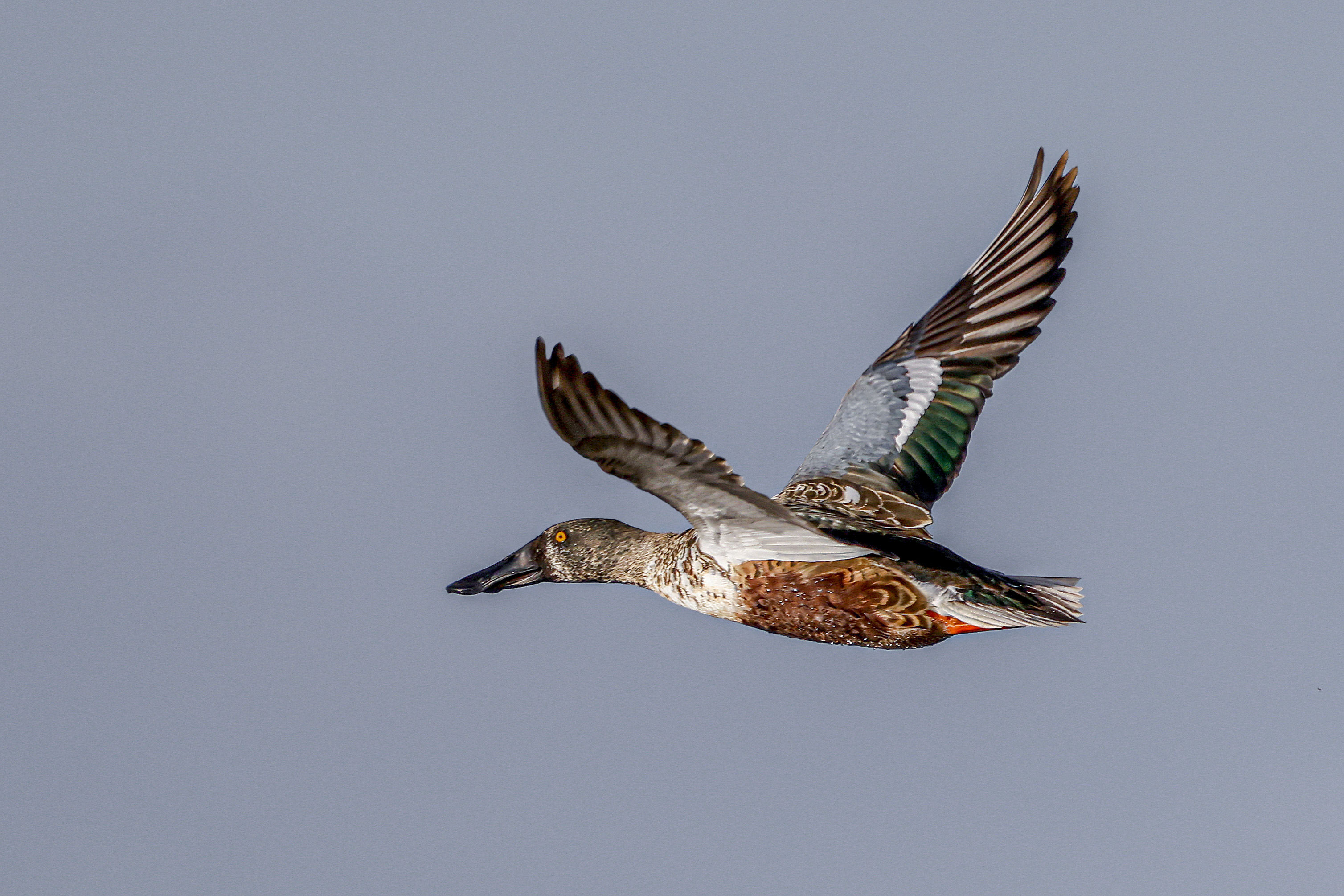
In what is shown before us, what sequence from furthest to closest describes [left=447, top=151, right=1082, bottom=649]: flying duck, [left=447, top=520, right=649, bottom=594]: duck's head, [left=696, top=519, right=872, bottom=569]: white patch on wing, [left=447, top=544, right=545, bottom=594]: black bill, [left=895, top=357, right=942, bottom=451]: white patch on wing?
[left=895, top=357, right=942, bottom=451]: white patch on wing, [left=447, top=544, right=545, bottom=594]: black bill, [left=447, top=520, right=649, bottom=594]: duck's head, [left=696, top=519, right=872, bottom=569]: white patch on wing, [left=447, top=151, right=1082, bottom=649]: flying duck

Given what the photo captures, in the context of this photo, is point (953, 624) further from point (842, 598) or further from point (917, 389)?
point (917, 389)

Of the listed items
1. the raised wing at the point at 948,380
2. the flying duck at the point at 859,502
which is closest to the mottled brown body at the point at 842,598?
the flying duck at the point at 859,502

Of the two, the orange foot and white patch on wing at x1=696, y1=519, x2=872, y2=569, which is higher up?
white patch on wing at x1=696, y1=519, x2=872, y2=569

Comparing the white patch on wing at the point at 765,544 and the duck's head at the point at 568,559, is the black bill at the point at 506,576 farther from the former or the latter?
the white patch on wing at the point at 765,544

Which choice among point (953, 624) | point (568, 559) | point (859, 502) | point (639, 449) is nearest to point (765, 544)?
point (953, 624)

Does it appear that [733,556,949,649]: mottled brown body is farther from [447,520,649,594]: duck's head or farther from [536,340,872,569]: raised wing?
[447,520,649,594]: duck's head

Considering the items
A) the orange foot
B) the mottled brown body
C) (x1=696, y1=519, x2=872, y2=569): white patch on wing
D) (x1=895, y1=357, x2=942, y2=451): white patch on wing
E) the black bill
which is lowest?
the orange foot

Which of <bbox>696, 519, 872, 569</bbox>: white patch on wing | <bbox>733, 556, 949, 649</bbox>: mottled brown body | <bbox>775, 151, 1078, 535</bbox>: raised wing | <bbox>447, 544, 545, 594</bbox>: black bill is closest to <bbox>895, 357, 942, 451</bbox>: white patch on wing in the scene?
<bbox>775, 151, 1078, 535</bbox>: raised wing
